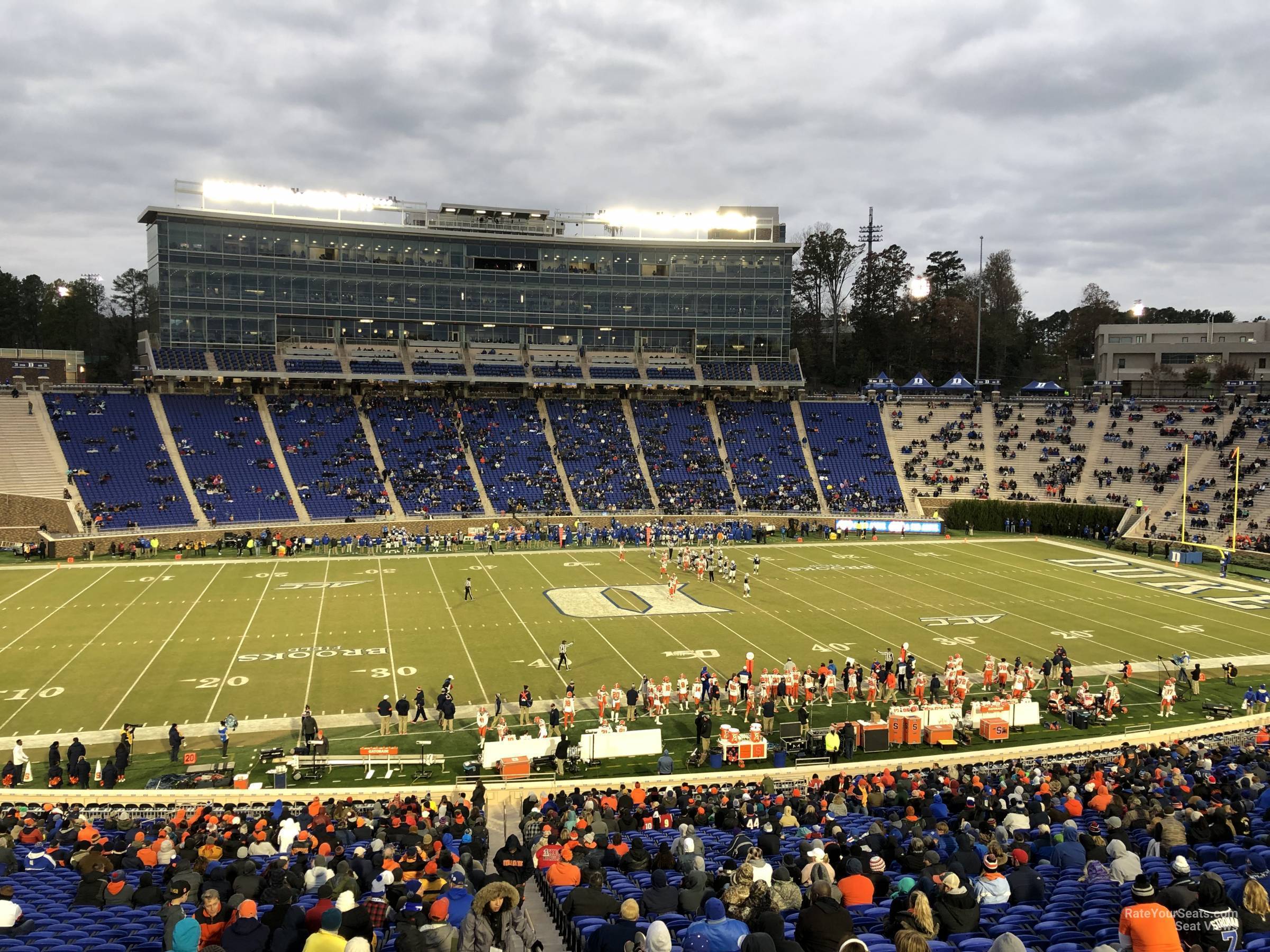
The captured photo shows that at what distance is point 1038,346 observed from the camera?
97.4 m

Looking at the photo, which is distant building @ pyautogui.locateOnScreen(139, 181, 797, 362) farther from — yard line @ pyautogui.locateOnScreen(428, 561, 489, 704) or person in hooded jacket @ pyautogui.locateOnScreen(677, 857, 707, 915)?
person in hooded jacket @ pyautogui.locateOnScreen(677, 857, 707, 915)

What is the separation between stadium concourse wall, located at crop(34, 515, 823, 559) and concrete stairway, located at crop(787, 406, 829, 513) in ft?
5.12

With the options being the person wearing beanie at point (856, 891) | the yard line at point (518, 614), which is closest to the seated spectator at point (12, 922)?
the person wearing beanie at point (856, 891)

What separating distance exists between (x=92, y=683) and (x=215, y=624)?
21.2 feet

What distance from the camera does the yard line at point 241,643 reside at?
76.1 ft

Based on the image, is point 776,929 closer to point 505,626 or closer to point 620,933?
point 620,933

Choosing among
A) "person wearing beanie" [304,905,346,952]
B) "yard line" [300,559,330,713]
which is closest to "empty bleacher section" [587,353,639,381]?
"yard line" [300,559,330,713]

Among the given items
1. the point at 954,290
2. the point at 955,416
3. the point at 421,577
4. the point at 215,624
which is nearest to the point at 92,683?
Result: the point at 215,624

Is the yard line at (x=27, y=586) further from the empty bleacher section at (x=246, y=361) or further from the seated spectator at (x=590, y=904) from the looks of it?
the seated spectator at (x=590, y=904)

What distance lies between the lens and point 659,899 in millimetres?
8656

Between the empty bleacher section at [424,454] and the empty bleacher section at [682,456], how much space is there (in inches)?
474

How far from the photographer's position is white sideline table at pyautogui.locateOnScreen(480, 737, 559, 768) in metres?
19.3

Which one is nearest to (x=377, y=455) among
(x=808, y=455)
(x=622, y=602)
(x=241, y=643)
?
(x=622, y=602)

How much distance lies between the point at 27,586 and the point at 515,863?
34560mm
